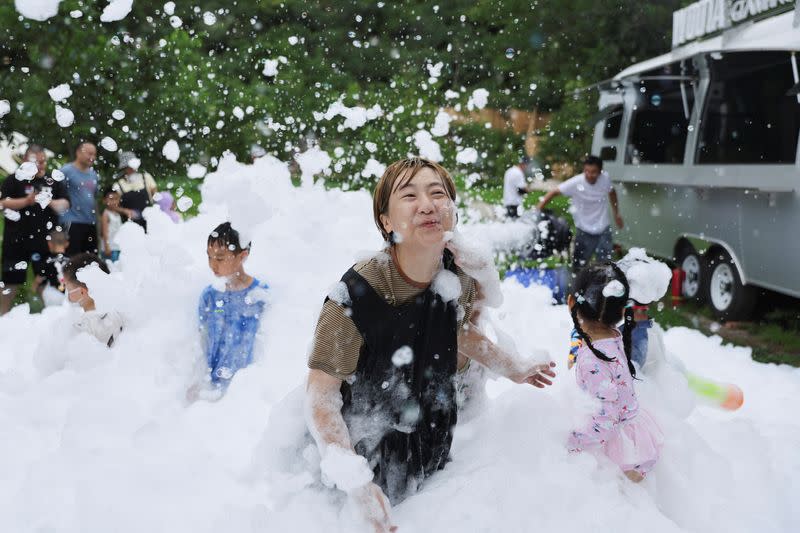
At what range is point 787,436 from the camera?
422 centimetres

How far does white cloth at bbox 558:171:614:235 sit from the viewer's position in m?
7.96

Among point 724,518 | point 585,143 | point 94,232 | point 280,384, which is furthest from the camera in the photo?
point 585,143

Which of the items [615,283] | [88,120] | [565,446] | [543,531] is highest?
[88,120]

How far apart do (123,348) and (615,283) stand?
2.58 metres

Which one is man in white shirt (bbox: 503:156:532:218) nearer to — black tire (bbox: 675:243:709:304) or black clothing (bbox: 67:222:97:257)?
black tire (bbox: 675:243:709:304)

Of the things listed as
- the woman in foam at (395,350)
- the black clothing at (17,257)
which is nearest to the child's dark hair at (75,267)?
the woman in foam at (395,350)

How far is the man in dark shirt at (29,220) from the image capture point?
6.64 meters

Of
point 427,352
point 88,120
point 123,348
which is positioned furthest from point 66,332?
point 88,120

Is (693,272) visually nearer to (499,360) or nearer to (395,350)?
(499,360)

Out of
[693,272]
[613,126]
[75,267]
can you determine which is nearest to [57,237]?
[75,267]

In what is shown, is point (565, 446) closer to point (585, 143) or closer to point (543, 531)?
point (543, 531)

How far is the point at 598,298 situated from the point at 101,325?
2534 mm

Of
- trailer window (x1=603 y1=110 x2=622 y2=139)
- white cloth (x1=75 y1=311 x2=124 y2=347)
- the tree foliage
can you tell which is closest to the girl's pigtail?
white cloth (x1=75 y1=311 x2=124 y2=347)

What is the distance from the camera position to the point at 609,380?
9.13 feet
